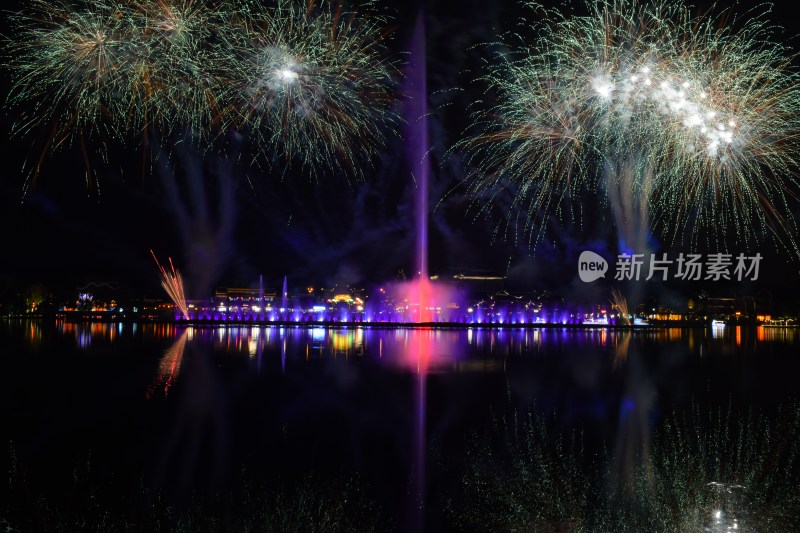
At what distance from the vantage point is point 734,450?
714 cm

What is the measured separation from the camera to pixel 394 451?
695 cm

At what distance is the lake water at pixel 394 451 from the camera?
502cm

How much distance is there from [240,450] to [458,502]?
2816mm

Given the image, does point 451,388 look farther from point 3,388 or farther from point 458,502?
point 3,388

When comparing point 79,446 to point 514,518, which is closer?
point 514,518

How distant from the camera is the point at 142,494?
5438mm

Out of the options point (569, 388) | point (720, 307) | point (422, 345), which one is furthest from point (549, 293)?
point (569, 388)

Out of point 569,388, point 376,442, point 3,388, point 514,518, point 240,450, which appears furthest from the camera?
point 569,388

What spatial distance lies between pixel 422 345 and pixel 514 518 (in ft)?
60.5

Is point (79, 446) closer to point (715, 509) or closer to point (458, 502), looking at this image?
point (458, 502)

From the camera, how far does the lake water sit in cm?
502

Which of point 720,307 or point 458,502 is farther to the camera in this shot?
point 720,307

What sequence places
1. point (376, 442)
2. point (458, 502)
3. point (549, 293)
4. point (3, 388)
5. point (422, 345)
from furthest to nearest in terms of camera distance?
point (549, 293), point (422, 345), point (3, 388), point (376, 442), point (458, 502)

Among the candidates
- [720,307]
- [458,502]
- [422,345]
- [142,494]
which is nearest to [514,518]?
[458,502]
